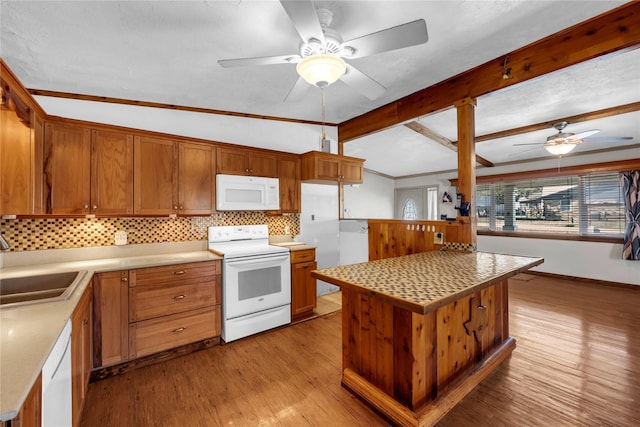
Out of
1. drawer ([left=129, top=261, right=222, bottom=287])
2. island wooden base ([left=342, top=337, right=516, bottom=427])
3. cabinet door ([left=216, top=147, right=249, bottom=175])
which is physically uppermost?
cabinet door ([left=216, top=147, right=249, bottom=175])

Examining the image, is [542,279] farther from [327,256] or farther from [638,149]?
[327,256]

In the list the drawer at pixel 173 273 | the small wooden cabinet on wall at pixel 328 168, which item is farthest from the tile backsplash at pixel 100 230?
the small wooden cabinet on wall at pixel 328 168

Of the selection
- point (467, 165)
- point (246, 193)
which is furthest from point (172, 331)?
point (467, 165)

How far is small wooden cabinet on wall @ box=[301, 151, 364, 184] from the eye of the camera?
3.63 metres

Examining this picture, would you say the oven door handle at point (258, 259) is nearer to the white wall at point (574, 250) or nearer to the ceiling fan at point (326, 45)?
the ceiling fan at point (326, 45)

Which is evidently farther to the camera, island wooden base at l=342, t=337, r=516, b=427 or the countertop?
island wooden base at l=342, t=337, r=516, b=427

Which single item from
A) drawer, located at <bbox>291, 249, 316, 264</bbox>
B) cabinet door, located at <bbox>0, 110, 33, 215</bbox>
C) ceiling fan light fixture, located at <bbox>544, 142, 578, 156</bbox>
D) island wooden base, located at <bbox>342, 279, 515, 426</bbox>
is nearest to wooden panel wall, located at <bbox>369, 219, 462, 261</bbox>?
island wooden base, located at <bbox>342, 279, 515, 426</bbox>

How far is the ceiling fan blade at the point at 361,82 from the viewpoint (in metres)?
1.83

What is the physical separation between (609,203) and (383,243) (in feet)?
14.3

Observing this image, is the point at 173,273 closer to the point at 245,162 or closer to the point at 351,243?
the point at 245,162

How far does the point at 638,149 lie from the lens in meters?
4.29

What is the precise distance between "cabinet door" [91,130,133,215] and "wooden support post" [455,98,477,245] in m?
3.21

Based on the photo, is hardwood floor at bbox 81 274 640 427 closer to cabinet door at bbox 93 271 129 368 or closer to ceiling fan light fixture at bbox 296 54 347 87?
cabinet door at bbox 93 271 129 368

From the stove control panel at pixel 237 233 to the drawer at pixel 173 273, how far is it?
0.53m
